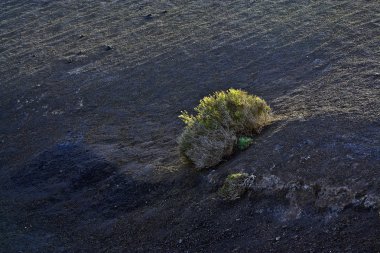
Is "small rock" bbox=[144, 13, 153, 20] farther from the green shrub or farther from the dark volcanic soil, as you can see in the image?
the green shrub

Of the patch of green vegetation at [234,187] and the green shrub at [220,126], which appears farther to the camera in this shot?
the green shrub at [220,126]

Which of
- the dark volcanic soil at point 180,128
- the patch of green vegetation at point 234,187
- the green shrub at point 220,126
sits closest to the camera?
the dark volcanic soil at point 180,128

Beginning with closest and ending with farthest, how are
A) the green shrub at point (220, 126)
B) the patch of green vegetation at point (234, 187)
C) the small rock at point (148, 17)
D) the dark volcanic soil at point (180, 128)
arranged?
the dark volcanic soil at point (180, 128) → the patch of green vegetation at point (234, 187) → the green shrub at point (220, 126) → the small rock at point (148, 17)

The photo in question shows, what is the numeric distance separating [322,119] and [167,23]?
9193mm

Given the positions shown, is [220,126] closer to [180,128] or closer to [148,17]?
[180,128]

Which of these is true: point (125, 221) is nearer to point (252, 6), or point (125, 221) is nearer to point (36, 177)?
point (36, 177)

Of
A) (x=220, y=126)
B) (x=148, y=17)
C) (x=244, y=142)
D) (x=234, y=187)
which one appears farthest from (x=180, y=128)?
(x=148, y=17)

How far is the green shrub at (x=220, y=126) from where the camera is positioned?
9453 millimetres

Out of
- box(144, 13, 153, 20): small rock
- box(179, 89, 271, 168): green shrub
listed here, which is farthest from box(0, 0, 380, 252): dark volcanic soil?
box(179, 89, 271, 168): green shrub

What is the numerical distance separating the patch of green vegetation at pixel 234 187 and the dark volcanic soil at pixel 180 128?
11cm

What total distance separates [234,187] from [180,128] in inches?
129

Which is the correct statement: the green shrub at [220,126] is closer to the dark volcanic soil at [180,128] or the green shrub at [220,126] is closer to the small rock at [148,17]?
the dark volcanic soil at [180,128]

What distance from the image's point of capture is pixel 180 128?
11.5 meters

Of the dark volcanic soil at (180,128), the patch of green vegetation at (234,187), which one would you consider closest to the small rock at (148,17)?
the dark volcanic soil at (180,128)
